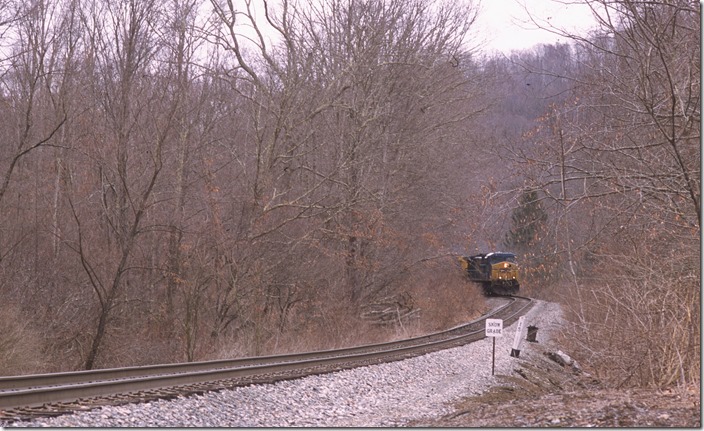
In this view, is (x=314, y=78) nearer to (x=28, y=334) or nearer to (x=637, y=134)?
(x=28, y=334)

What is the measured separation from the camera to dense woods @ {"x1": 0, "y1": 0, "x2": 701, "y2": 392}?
1157cm

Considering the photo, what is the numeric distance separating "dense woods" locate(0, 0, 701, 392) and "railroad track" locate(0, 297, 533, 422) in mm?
3946

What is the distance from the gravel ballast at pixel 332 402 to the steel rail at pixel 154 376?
2.43 feet

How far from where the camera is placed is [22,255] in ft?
67.2

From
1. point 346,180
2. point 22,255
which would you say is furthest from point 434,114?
point 22,255

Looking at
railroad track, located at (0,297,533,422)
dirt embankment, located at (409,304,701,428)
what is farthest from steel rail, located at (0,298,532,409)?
dirt embankment, located at (409,304,701,428)

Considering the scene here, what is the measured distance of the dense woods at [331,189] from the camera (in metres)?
11.6

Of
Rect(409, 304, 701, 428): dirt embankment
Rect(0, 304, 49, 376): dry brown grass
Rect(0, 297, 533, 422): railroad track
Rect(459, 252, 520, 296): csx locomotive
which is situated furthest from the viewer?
Rect(459, 252, 520, 296): csx locomotive

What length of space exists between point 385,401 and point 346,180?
15904 mm

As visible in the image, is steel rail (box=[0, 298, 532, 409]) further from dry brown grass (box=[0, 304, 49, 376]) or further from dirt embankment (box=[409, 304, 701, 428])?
dry brown grass (box=[0, 304, 49, 376])

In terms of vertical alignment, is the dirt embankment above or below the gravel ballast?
above

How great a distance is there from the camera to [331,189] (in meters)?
28.2

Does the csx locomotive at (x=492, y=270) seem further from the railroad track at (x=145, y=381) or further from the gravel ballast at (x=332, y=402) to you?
the railroad track at (x=145, y=381)

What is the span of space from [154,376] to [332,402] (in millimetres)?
3036
